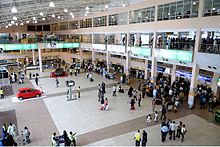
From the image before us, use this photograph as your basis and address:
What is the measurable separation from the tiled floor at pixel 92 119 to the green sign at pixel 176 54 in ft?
15.2

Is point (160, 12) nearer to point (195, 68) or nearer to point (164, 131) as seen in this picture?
point (195, 68)

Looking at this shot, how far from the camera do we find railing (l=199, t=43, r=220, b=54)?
15.8 m

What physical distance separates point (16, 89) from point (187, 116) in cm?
2009

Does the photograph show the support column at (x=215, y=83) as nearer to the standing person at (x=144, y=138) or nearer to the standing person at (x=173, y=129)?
the standing person at (x=173, y=129)

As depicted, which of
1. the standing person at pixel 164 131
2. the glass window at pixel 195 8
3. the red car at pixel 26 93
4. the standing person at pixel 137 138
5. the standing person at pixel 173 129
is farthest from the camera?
the red car at pixel 26 93

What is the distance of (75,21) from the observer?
4250 cm

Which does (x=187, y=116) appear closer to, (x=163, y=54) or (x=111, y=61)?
(x=163, y=54)

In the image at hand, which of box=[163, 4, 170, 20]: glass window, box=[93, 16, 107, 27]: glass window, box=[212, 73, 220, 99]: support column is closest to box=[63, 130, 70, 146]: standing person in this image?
box=[212, 73, 220, 99]: support column

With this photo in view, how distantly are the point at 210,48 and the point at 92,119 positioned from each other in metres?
11.8

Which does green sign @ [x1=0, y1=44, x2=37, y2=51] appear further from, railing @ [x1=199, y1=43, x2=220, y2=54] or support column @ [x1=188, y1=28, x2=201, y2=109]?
railing @ [x1=199, y1=43, x2=220, y2=54]

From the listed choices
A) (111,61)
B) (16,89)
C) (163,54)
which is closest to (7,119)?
(16,89)

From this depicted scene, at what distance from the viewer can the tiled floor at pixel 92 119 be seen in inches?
476

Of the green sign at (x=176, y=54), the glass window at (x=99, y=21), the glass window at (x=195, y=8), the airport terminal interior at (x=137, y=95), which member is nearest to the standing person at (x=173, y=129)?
the airport terminal interior at (x=137, y=95)

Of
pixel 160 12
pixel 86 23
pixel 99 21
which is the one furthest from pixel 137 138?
pixel 86 23
